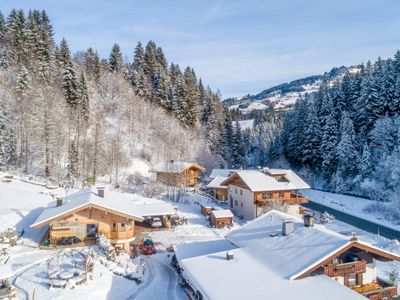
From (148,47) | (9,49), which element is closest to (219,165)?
(148,47)

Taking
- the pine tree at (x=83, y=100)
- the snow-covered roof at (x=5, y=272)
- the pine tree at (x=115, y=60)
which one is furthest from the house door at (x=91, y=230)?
the pine tree at (x=115, y=60)

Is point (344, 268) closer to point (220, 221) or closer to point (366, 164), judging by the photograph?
point (220, 221)

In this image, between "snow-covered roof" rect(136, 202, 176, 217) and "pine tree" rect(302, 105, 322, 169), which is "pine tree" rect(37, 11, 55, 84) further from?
"pine tree" rect(302, 105, 322, 169)

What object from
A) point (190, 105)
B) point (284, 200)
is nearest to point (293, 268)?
point (284, 200)

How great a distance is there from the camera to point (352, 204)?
4481cm

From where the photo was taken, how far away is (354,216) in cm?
4034

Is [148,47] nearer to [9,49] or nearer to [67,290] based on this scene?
[9,49]

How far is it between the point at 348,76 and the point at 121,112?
47027 millimetres

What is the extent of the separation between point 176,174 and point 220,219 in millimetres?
18188

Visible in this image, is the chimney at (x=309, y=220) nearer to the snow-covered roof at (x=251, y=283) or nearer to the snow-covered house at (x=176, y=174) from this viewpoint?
the snow-covered roof at (x=251, y=283)

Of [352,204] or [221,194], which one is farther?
[221,194]

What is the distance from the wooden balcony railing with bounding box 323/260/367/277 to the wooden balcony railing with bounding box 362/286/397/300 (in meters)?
1.18

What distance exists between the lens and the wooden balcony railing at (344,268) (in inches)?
558

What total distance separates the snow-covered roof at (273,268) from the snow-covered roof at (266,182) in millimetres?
17550
